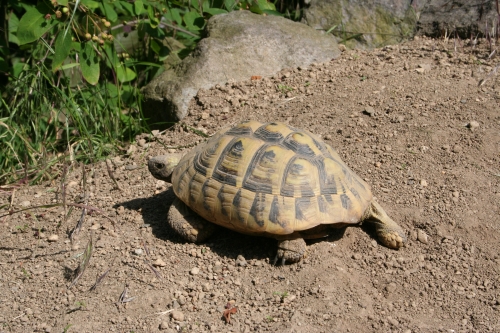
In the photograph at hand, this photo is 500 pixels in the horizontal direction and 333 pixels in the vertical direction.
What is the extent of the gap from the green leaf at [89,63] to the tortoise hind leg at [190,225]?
142 centimetres

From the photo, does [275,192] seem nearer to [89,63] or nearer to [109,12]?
[89,63]

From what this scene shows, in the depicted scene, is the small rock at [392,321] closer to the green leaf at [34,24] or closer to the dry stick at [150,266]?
the dry stick at [150,266]

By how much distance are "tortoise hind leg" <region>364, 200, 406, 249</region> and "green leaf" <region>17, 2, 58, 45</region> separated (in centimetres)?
257

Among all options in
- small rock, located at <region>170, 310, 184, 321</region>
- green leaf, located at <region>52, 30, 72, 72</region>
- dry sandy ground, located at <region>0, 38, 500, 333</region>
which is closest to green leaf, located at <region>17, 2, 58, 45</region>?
green leaf, located at <region>52, 30, 72, 72</region>

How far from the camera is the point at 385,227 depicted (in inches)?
126

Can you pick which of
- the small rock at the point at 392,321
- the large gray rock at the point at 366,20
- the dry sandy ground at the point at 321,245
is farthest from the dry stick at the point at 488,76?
the small rock at the point at 392,321

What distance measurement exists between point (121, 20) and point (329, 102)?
6.93 ft

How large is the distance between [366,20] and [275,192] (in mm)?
3041

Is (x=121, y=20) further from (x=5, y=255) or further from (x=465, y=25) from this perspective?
(x=465, y=25)

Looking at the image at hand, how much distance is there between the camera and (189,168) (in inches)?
133

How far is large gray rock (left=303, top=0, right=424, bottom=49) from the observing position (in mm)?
5363

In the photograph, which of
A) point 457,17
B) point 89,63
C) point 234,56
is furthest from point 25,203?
point 457,17

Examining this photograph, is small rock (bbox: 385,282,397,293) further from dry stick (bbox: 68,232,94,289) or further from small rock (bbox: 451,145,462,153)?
dry stick (bbox: 68,232,94,289)

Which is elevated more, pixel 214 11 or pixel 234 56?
pixel 214 11
